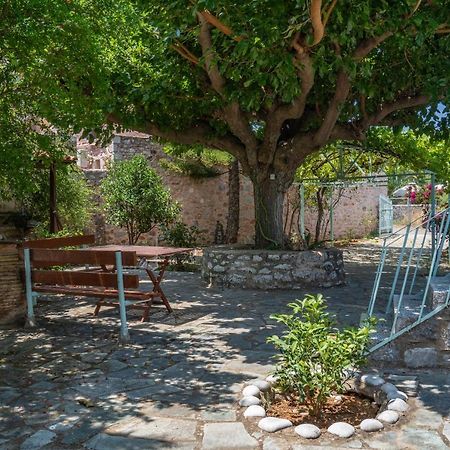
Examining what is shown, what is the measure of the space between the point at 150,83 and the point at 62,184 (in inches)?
179

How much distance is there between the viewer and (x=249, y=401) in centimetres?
357

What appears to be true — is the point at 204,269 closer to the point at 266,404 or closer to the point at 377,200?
the point at 266,404

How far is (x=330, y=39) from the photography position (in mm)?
6387

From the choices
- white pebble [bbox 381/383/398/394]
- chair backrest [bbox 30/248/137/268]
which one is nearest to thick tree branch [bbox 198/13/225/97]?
chair backrest [bbox 30/248/137/268]

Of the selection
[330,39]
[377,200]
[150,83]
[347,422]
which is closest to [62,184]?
[150,83]

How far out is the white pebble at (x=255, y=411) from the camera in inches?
133

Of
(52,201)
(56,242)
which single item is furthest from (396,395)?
(52,201)

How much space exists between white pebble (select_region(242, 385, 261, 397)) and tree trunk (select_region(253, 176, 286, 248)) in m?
5.80

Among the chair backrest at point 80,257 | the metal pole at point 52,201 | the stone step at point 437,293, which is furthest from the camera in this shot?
the metal pole at point 52,201

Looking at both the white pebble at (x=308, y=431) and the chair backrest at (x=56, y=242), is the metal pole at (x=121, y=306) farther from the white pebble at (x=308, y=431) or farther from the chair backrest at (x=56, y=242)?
the white pebble at (x=308, y=431)

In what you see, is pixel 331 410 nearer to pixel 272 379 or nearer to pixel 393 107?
pixel 272 379

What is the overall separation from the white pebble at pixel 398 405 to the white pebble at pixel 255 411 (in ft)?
2.56

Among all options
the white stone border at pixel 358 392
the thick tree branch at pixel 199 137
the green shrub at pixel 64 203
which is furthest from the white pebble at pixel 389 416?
the green shrub at pixel 64 203

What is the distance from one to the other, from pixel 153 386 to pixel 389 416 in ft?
5.50
